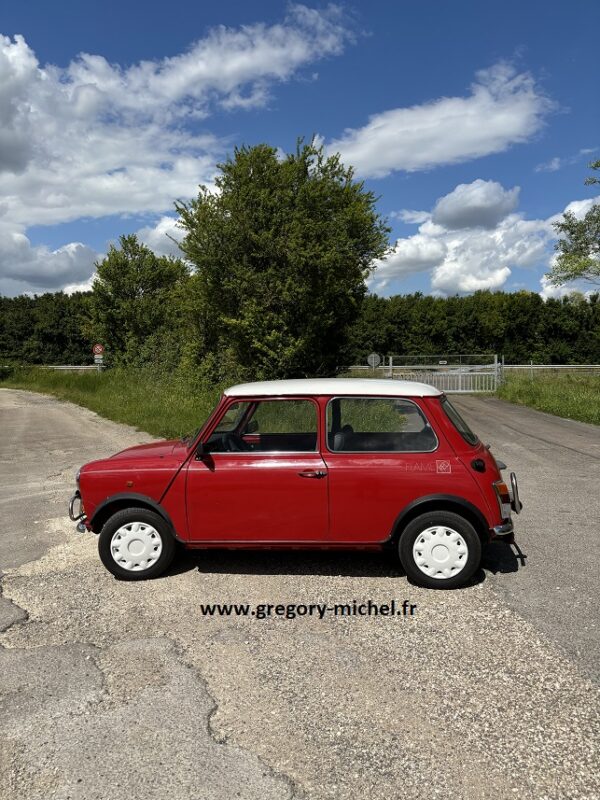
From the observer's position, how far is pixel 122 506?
478 centimetres

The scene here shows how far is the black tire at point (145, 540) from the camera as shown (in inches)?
184

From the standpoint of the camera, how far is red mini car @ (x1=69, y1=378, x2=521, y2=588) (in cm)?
440

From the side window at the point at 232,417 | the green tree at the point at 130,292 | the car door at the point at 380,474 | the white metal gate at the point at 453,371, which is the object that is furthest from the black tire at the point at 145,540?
the green tree at the point at 130,292

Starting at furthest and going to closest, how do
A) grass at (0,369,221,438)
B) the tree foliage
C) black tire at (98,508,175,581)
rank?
the tree foliage → grass at (0,369,221,438) → black tire at (98,508,175,581)

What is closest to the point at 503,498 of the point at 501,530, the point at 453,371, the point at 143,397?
the point at 501,530

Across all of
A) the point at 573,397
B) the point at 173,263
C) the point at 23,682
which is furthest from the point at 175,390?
the point at 173,263

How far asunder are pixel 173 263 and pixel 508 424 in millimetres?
31313

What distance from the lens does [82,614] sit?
163 inches

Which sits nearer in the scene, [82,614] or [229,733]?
[229,733]

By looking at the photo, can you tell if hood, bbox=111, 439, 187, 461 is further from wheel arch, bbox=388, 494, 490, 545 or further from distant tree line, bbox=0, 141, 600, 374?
distant tree line, bbox=0, 141, 600, 374

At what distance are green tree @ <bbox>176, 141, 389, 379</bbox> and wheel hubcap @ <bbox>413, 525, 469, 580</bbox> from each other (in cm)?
1419

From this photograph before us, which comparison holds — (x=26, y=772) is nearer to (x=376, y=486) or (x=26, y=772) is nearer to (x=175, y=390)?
(x=376, y=486)

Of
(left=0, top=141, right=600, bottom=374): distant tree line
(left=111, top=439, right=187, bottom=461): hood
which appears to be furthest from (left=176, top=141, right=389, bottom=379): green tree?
(left=111, top=439, right=187, bottom=461): hood

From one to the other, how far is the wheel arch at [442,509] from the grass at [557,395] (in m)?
13.2
